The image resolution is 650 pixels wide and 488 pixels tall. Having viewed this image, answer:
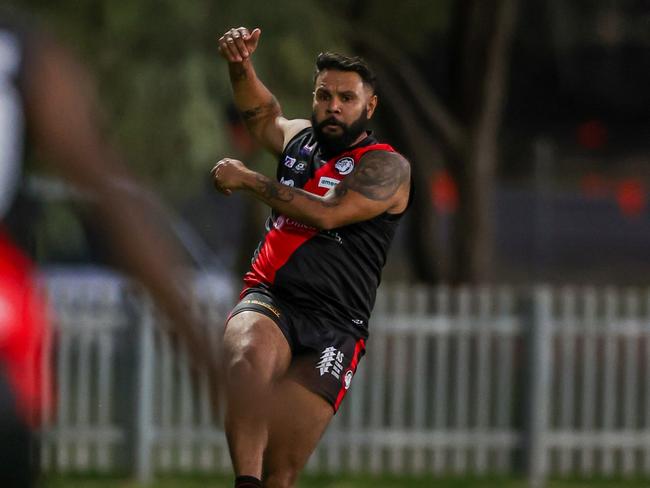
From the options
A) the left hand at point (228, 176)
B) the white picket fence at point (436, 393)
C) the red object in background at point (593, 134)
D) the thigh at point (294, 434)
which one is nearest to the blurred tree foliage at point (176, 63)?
the white picket fence at point (436, 393)

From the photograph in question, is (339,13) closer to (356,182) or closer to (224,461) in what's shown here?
(224,461)

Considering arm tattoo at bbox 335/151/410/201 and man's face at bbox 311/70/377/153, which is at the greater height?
man's face at bbox 311/70/377/153

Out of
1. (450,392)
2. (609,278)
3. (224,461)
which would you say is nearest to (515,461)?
(450,392)

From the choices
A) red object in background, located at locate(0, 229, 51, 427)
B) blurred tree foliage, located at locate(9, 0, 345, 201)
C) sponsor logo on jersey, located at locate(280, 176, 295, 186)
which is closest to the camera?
red object in background, located at locate(0, 229, 51, 427)

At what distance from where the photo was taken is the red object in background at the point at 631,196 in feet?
117

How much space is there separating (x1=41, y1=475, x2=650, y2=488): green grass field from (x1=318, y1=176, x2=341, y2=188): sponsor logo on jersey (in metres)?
5.03

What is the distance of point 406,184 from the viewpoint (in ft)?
21.7

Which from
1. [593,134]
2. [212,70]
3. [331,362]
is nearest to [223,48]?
[331,362]

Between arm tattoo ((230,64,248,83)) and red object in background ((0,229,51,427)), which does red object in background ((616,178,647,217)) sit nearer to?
arm tattoo ((230,64,248,83))

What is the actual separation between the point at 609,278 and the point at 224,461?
854 inches

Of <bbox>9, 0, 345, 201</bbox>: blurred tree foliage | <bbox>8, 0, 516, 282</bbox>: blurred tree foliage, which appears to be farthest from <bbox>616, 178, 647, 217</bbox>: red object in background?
<bbox>9, 0, 345, 201</bbox>: blurred tree foliage

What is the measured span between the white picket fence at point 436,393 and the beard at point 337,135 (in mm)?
4855

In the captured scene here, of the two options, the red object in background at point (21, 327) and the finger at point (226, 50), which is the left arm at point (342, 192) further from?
the red object in background at point (21, 327)

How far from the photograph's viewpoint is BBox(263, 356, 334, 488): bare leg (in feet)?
21.0
